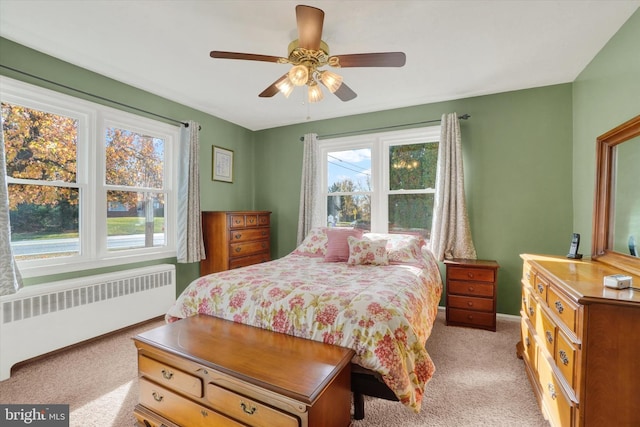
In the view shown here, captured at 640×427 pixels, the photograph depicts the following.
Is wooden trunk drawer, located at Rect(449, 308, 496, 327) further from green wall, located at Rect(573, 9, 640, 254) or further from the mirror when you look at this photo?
the mirror

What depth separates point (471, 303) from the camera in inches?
116

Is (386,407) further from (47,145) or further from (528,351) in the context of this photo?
(47,145)

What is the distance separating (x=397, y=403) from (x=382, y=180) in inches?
104

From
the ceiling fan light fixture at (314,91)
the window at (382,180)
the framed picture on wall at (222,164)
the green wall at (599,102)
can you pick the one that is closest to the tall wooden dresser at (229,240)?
the framed picture on wall at (222,164)

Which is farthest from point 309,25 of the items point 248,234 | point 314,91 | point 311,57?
point 248,234

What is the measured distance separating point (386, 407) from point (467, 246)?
208cm

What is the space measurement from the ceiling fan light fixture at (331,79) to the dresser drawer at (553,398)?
7.23ft

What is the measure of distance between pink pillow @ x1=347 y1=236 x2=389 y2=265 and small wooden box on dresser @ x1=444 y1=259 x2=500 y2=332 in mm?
794

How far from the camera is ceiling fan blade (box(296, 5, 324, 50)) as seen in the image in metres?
1.58

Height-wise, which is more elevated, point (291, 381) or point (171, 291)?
point (291, 381)

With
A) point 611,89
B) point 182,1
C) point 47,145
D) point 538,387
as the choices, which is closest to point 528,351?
point 538,387

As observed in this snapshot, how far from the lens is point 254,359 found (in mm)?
1433

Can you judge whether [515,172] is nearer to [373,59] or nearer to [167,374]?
[373,59]

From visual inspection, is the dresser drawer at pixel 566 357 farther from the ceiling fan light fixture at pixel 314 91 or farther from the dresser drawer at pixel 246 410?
the ceiling fan light fixture at pixel 314 91
